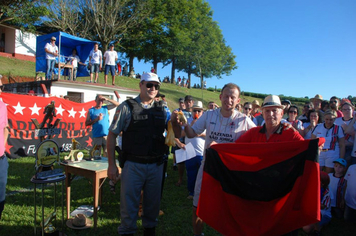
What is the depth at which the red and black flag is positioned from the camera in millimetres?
2402

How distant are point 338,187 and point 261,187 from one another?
3.20 meters

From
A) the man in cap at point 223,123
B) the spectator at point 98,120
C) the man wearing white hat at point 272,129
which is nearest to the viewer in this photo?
the man wearing white hat at point 272,129

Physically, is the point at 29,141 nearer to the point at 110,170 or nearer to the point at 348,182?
the point at 110,170

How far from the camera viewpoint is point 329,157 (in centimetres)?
498

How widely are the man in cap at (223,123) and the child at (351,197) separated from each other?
109 inches

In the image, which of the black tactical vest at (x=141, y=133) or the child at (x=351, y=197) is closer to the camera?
the black tactical vest at (x=141, y=133)

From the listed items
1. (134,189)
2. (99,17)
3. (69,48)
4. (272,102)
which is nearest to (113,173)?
(134,189)

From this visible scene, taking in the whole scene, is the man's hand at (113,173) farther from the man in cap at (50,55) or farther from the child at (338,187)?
the man in cap at (50,55)

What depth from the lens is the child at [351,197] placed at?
14.2 feet

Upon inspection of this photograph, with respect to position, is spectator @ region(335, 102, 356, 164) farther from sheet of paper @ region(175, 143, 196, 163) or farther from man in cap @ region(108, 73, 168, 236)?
man in cap @ region(108, 73, 168, 236)

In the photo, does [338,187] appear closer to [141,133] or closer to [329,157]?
[329,157]

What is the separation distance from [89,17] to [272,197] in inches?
1175

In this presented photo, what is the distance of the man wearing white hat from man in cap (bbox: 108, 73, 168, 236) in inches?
46.0

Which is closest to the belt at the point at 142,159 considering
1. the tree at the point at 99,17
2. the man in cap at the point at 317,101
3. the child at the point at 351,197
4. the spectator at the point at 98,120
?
the spectator at the point at 98,120
